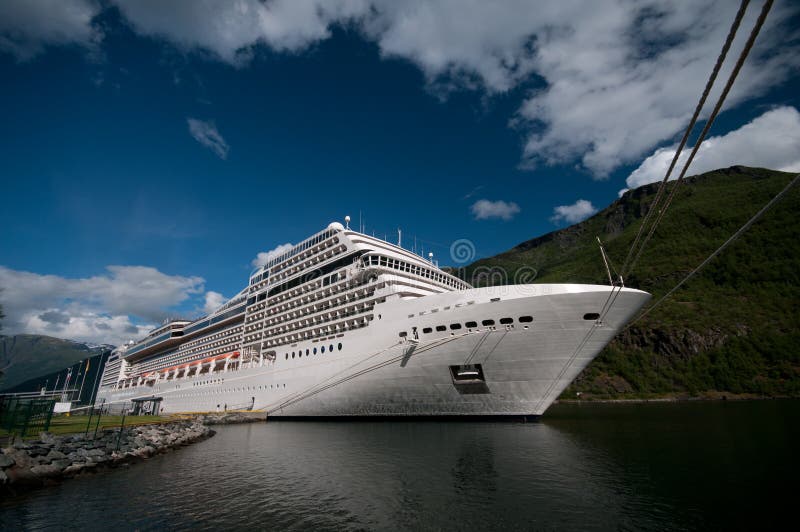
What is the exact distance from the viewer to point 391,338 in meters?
24.5

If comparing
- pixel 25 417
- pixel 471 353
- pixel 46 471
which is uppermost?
pixel 471 353

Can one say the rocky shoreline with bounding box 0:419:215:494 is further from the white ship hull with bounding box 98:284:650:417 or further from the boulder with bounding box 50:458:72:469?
the white ship hull with bounding box 98:284:650:417

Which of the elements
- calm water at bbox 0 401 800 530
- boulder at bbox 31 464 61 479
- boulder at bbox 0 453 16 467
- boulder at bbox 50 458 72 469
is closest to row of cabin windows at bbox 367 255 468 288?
calm water at bbox 0 401 800 530

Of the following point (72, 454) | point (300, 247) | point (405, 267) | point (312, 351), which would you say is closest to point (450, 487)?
point (72, 454)

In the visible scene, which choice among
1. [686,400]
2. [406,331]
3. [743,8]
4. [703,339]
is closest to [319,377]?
[406,331]

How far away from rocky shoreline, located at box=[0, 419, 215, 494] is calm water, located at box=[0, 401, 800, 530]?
77 cm

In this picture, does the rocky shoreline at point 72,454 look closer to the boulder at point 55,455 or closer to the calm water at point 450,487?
the boulder at point 55,455

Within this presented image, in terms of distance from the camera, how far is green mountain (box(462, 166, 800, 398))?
2571 inches

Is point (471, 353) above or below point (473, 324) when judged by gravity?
below

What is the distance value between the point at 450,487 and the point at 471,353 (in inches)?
403

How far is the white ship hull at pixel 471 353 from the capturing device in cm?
2020

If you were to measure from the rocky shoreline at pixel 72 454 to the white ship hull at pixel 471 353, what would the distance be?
1077 cm

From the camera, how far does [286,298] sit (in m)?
38.9

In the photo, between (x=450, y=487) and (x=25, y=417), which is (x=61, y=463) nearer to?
(x=25, y=417)
